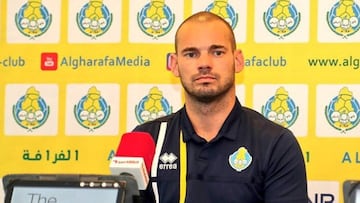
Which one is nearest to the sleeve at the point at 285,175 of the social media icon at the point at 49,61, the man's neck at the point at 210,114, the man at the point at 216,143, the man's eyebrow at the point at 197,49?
the man at the point at 216,143

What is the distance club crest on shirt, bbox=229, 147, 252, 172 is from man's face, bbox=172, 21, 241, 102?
0.53 feet

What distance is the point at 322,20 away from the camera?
6.45ft

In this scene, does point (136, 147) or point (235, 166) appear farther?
point (235, 166)

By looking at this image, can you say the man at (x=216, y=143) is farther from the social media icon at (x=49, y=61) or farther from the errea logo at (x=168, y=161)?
the social media icon at (x=49, y=61)

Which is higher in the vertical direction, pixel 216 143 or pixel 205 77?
pixel 205 77

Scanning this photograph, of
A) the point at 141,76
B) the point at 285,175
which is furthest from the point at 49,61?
the point at 285,175

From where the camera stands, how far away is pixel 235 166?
5.15 feet

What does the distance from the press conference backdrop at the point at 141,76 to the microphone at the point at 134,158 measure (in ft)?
2.34

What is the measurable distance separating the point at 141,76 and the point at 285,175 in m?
0.70

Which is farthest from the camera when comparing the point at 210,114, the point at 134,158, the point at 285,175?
the point at 210,114

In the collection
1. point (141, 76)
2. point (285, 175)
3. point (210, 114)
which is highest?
point (141, 76)

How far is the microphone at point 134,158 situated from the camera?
119 centimetres

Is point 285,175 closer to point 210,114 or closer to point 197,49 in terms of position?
point 210,114

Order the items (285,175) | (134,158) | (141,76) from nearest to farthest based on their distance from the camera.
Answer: (134,158) → (285,175) → (141,76)
